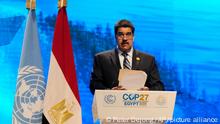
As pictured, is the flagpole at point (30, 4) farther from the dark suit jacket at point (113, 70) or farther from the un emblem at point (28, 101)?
the dark suit jacket at point (113, 70)

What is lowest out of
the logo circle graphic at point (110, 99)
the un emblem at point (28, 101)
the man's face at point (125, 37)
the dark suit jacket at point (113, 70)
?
the un emblem at point (28, 101)

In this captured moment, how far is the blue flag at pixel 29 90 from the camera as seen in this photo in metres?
3.13

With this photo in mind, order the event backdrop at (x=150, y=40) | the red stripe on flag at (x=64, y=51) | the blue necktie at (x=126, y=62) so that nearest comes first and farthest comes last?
the red stripe on flag at (x=64, y=51) < the blue necktie at (x=126, y=62) < the event backdrop at (x=150, y=40)

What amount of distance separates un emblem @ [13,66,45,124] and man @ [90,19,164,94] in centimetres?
42

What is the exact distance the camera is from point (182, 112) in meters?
4.67

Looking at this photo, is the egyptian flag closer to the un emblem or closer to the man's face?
the un emblem

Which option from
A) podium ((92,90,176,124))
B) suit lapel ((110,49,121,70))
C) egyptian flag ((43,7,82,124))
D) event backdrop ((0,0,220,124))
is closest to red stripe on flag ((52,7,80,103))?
egyptian flag ((43,7,82,124))

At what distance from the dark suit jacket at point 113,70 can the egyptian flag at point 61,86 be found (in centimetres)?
19

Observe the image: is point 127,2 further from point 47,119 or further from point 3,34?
point 47,119

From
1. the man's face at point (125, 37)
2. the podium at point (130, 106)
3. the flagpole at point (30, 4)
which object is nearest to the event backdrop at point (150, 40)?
the flagpole at point (30, 4)

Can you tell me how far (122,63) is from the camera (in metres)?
3.35

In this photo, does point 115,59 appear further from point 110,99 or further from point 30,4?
point 30,4

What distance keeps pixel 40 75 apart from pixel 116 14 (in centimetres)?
161

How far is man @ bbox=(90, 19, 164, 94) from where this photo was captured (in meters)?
3.24
